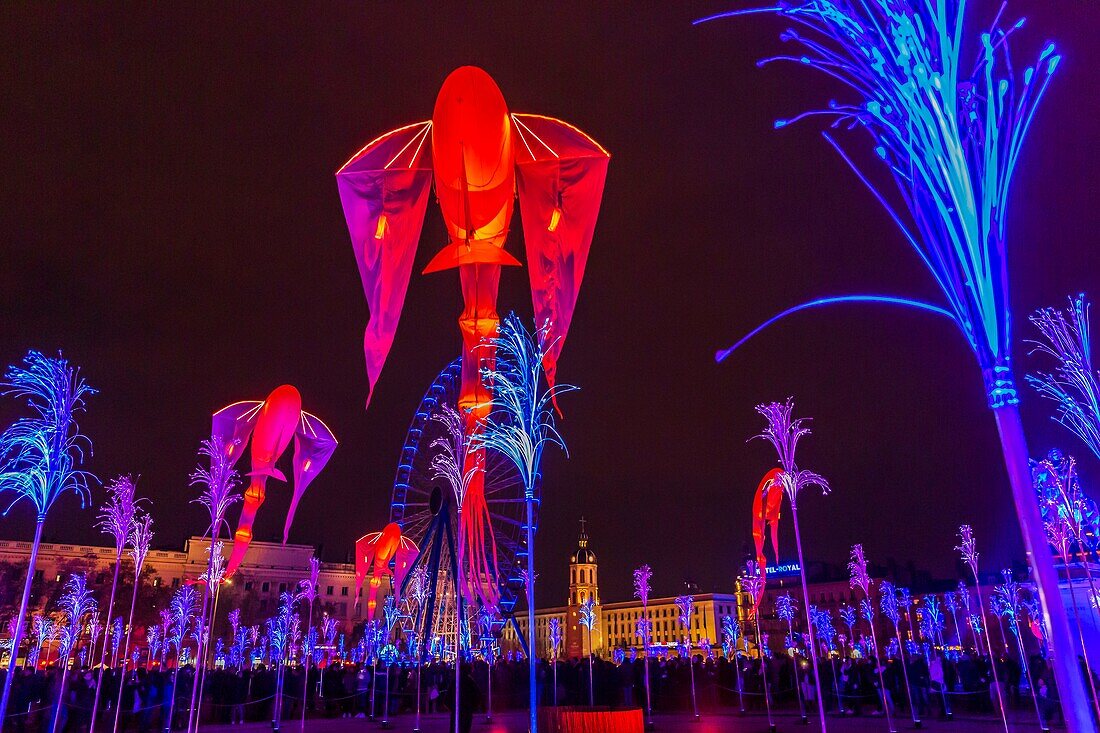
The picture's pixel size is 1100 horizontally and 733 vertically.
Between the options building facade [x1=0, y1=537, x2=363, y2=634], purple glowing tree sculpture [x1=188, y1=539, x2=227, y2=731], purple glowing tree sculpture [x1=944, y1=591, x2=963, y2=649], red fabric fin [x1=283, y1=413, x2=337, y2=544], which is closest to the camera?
purple glowing tree sculpture [x1=188, y1=539, x2=227, y2=731]

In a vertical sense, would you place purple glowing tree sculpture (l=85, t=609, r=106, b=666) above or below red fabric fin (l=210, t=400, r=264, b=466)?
below

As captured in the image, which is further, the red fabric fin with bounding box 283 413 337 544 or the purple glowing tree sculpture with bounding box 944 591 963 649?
the purple glowing tree sculpture with bounding box 944 591 963 649

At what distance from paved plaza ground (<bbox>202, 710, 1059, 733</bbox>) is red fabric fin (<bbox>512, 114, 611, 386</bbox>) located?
40.0ft

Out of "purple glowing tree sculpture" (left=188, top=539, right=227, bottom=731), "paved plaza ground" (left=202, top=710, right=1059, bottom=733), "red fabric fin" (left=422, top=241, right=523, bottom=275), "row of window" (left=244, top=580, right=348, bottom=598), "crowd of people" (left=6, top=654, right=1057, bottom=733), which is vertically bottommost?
"paved plaza ground" (left=202, top=710, right=1059, bottom=733)

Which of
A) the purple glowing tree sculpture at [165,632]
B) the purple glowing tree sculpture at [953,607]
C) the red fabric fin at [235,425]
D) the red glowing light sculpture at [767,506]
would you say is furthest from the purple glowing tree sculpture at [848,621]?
the red fabric fin at [235,425]

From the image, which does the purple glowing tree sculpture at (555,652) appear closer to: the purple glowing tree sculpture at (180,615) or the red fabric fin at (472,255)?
the red fabric fin at (472,255)

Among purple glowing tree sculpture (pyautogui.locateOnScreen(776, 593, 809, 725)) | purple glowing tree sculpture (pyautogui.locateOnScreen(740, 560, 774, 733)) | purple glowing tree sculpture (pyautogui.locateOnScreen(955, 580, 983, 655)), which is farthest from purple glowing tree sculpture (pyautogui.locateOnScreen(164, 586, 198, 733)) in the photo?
purple glowing tree sculpture (pyautogui.locateOnScreen(955, 580, 983, 655))

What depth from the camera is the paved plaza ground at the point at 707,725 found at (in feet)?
59.6

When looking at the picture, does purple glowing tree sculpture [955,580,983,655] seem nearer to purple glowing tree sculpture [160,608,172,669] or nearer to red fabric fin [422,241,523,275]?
red fabric fin [422,241,523,275]

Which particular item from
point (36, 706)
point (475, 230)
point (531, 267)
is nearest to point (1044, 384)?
point (531, 267)

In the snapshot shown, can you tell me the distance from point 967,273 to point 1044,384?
1225 centimetres

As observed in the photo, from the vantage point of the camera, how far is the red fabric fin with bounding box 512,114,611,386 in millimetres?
15375

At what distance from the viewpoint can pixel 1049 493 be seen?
2334 centimetres

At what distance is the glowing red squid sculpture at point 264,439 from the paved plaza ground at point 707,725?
20.3 feet
